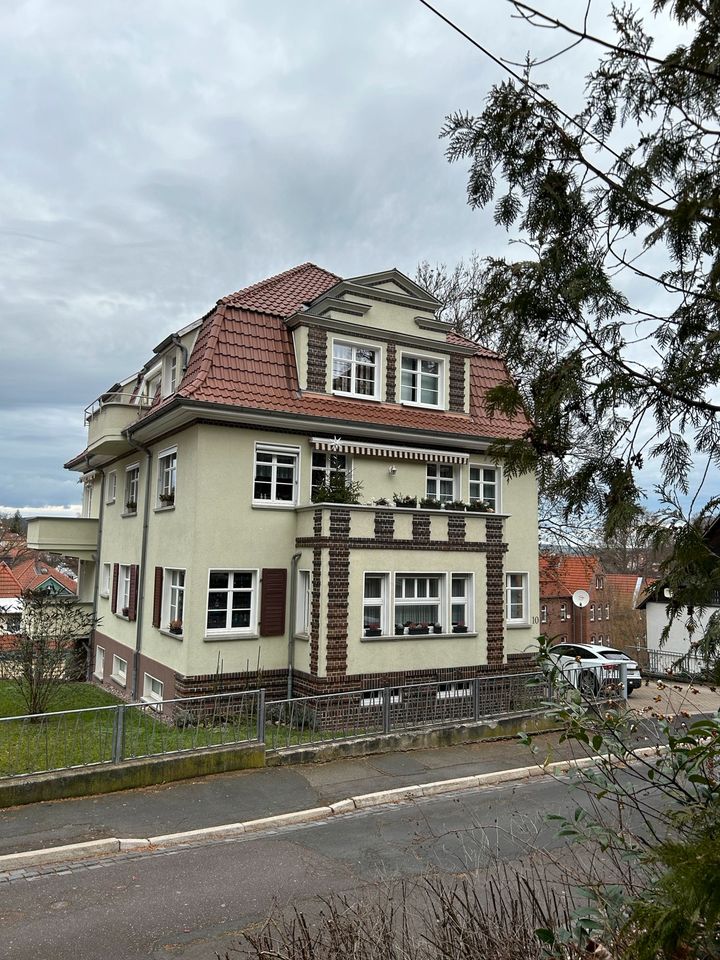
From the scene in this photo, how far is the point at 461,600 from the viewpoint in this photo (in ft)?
58.1

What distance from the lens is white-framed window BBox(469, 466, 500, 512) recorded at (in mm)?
20270

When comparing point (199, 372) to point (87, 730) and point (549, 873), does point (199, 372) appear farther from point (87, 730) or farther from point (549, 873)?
point (549, 873)

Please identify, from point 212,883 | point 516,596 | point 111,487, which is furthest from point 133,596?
point 212,883

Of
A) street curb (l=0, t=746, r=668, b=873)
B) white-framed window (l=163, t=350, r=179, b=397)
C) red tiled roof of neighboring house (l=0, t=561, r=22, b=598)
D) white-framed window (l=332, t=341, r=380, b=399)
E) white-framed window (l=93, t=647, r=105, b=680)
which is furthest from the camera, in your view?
red tiled roof of neighboring house (l=0, t=561, r=22, b=598)

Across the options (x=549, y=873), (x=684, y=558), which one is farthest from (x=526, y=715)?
(x=684, y=558)

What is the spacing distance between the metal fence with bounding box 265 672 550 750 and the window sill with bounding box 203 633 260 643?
5.95 feet

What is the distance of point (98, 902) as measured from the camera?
23.8ft

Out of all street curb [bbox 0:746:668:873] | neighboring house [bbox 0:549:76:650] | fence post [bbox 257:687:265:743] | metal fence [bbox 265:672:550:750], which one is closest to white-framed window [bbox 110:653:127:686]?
neighboring house [bbox 0:549:76:650]

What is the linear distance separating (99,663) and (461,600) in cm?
1284

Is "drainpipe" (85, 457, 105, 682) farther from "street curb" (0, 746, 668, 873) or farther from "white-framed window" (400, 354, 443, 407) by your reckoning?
"street curb" (0, 746, 668, 873)

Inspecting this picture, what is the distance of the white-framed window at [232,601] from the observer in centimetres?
1614

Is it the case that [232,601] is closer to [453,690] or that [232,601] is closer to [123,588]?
[453,690]

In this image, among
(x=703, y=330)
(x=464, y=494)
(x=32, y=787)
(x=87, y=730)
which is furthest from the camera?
(x=464, y=494)

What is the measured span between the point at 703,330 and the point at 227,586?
1405 cm
